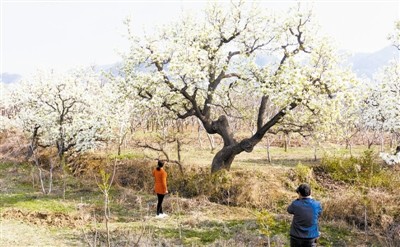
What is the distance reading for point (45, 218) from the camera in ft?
54.9

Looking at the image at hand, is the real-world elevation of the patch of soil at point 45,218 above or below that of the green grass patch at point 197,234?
above

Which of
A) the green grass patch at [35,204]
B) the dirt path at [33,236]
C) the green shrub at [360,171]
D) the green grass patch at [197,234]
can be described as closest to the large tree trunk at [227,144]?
the green shrub at [360,171]

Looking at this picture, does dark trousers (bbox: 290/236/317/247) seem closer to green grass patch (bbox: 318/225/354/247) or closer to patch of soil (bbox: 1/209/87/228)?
green grass patch (bbox: 318/225/354/247)

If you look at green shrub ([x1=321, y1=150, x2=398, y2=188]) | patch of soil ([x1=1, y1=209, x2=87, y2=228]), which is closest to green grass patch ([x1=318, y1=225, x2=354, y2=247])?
green shrub ([x1=321, y1=150, x2=398, y2=188])

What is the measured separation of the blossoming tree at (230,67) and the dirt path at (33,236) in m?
8.55

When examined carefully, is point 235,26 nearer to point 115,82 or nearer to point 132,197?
point 115,82

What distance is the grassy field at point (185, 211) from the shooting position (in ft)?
44.0

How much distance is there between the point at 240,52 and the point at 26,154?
21.6m

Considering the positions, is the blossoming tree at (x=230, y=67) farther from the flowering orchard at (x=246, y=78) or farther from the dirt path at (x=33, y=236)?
the dirt path at (x=33, y=236)

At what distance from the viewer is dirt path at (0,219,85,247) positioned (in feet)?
43.0

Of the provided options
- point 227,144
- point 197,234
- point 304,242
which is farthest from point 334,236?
point 227,144

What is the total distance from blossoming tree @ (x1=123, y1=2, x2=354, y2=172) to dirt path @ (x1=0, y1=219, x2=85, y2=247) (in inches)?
336

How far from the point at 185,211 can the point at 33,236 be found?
6.22 meters

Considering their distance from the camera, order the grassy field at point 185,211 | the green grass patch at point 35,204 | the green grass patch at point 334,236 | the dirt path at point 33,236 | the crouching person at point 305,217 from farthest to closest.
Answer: the green grass patch at point 35,204 < the grassy field at point 185,211 < the green grass patch at point 334,236 < the dirt path at point 33,236 < the crouching person at point 305,217
